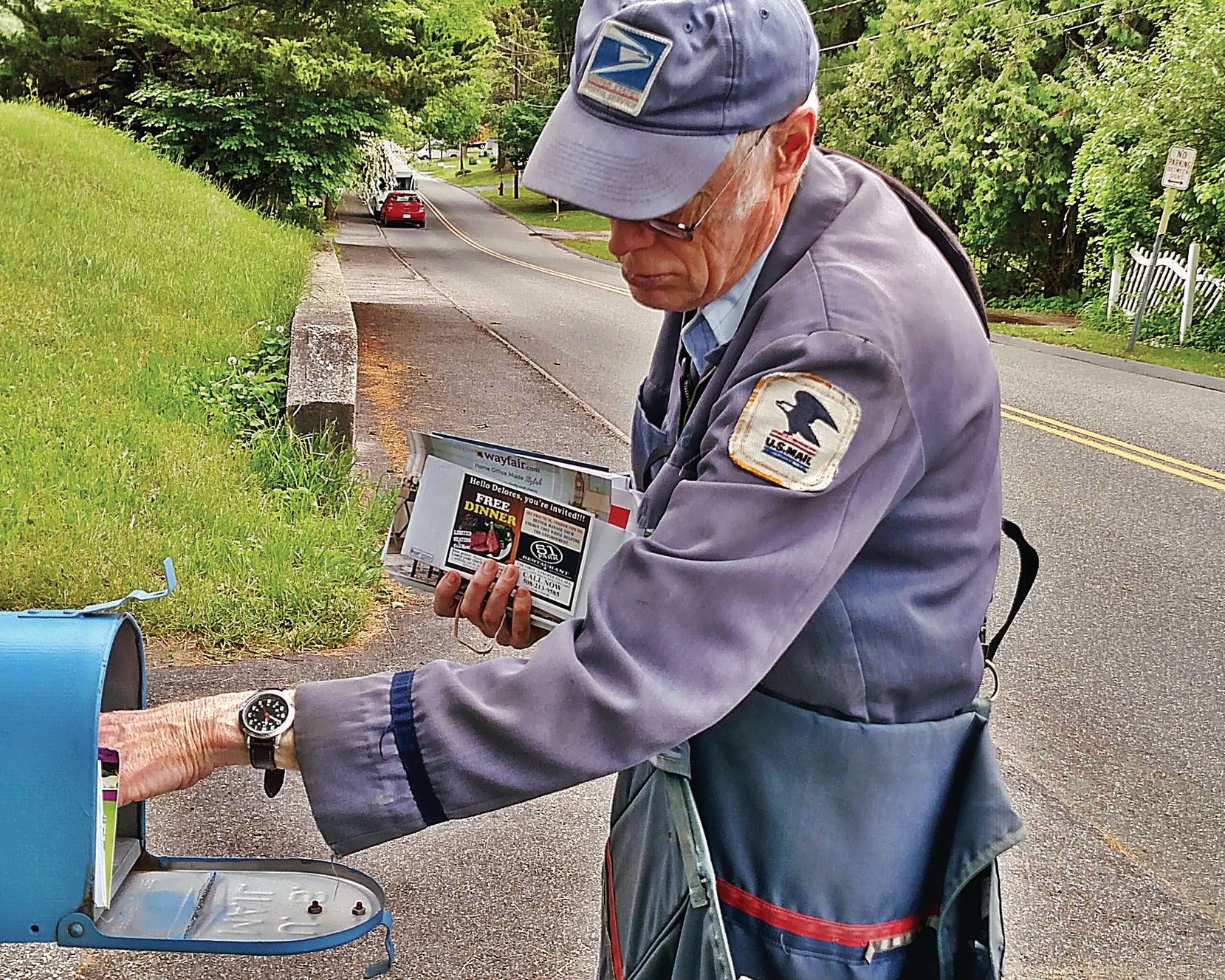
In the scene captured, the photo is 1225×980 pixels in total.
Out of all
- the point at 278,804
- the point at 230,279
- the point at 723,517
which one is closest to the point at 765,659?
the point at 723,517

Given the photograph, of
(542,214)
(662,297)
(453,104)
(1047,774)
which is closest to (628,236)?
(662,297)

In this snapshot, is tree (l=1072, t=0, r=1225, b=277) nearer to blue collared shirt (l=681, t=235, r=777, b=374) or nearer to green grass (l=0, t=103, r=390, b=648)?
green grass (l=0, t=103, r=390, b=648)

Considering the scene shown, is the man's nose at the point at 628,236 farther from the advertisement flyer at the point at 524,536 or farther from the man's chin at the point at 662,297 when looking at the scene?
the advertisement flyer at the point at 524,536

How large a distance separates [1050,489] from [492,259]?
2133cm

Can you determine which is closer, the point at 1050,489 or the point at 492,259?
the point at 1050,489

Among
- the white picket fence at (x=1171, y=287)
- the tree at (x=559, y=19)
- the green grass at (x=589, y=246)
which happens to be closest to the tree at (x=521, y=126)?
the tree at (x=559, y=19)

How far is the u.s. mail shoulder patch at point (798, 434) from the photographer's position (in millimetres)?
1261

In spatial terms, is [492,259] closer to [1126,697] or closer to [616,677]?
[1126,697]

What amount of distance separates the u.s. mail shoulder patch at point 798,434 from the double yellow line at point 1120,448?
24.8ft

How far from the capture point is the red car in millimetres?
39688

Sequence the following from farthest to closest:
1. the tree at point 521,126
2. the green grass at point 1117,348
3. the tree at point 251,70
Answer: the tree at point 521,126 → the tree at point 251,70 → the green grass at point 1117,348

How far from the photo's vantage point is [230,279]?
940 centimetres

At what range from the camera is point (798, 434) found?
127 centimetres

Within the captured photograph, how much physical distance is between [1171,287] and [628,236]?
58.9 feet
